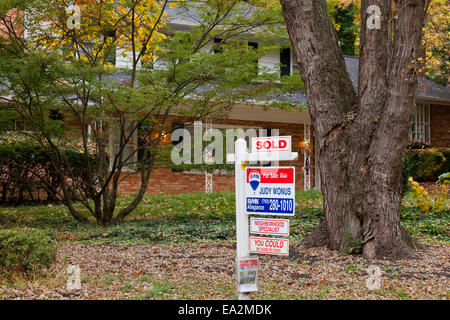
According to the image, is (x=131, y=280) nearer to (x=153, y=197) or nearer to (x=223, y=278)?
(x=223, y=278)

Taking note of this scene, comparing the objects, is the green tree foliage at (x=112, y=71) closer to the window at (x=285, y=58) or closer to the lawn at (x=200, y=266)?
the lawn at (x=200, y=266)

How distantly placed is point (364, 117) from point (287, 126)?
39.8ft

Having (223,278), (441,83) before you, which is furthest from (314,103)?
(441,83)

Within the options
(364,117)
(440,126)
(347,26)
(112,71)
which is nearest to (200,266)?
(364,117)

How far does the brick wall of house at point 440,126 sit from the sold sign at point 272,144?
17.9m

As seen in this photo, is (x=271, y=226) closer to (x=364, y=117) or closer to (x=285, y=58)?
(x=364, y=117)

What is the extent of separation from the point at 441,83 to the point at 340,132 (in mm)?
17250

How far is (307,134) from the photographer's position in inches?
708

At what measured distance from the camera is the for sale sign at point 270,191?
13.8ft

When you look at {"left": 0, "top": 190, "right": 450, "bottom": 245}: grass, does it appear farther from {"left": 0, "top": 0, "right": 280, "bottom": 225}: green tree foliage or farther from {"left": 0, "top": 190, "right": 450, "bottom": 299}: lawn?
{"left": 0, "top": 0, "right": 280, "bottom": 225}: green tree foliage

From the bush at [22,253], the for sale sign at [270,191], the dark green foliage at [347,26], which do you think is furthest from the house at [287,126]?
the for sale sign at [270,191]

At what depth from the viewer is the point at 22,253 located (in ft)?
17.8

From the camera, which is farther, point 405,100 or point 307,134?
point 307,134

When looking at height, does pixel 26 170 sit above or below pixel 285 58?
below
